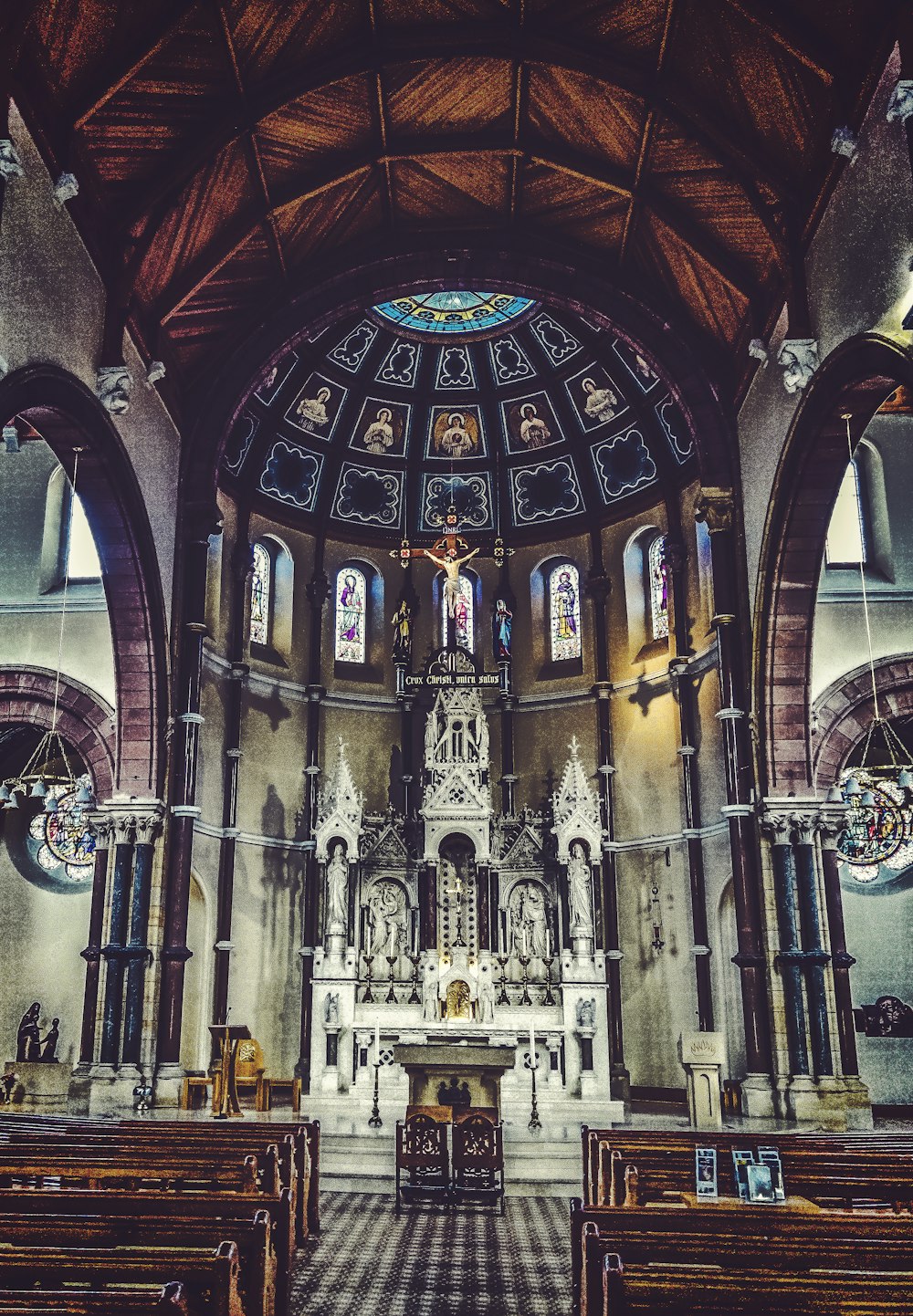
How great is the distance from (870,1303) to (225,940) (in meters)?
17.9

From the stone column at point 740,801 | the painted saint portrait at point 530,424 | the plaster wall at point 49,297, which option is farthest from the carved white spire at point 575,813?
the plaster wall at point 49,297

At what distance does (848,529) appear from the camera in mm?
21547

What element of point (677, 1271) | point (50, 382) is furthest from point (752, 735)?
point (677, 1271)

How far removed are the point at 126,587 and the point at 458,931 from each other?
9.44 metres

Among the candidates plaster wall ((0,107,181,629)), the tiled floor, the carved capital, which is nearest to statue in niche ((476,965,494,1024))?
the tiled floor

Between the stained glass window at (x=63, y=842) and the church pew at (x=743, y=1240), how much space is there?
1867cm

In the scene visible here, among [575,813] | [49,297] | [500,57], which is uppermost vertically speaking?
[500,57]

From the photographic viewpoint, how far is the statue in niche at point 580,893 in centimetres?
2150

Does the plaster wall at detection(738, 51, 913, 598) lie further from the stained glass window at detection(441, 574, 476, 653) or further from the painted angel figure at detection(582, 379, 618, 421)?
the stained glass window at detection(441, 574, 476, 653)

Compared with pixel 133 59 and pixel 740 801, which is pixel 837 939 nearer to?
pixel 740 801

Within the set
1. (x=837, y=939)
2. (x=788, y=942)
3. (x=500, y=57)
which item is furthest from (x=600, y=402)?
(x=788, y=942)

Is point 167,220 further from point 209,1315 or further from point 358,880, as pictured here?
point 209,1315

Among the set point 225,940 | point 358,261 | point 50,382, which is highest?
point 358,261

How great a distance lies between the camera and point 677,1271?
5477 mm
